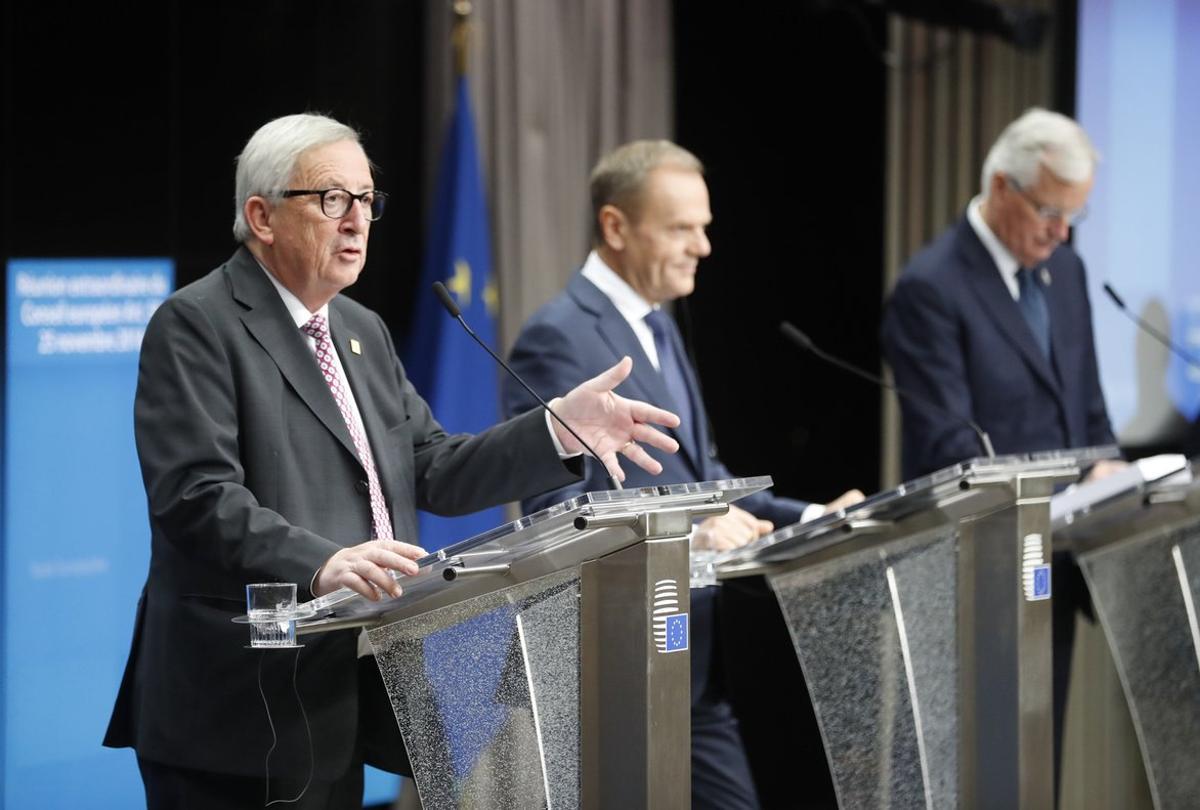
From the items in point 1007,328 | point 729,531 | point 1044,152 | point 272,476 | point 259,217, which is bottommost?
point 729,531

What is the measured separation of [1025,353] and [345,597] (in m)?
2.38

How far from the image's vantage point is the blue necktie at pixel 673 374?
11.2ft

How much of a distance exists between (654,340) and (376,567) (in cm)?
146

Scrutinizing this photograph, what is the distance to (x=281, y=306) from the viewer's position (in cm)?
256

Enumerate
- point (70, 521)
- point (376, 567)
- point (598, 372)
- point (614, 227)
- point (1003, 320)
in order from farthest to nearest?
point (1003, 320) < point (70, 521) < point (614, 227) < point (598, 372) < point (376, 567)

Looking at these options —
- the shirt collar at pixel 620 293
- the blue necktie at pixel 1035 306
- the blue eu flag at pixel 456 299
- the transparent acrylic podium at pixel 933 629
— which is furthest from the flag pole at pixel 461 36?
the transparent acrylic podium at pixel 933 629

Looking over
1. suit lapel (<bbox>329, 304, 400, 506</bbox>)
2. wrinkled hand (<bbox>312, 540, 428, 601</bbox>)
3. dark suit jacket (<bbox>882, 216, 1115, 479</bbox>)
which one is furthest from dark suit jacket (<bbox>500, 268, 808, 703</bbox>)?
wrinkled hand (<bbox>312, 540, 428, 601</bbox>)

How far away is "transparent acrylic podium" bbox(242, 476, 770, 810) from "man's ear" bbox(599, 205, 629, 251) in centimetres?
127

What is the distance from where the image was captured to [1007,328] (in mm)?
4066

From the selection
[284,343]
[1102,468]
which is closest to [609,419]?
[284,343]

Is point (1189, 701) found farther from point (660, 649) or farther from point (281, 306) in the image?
point (281, 306)

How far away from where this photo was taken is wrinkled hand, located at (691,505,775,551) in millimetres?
2965

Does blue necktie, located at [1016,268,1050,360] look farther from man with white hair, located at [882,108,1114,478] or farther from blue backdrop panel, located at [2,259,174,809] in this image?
blue backdrop panel, located at [2,259,174,809]

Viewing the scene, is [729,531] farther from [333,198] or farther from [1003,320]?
[1003,320]
